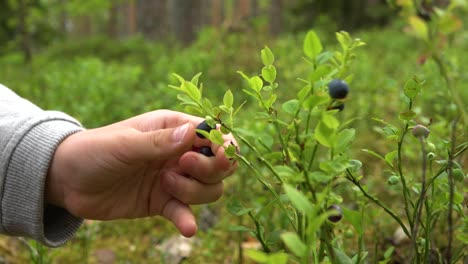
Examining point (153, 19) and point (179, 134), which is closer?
point (179, 134)

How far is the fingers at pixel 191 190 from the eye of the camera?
150 centimetres

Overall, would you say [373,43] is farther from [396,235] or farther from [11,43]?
[396,235]

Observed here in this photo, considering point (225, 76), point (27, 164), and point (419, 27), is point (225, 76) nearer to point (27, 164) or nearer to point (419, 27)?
point (27, 164)

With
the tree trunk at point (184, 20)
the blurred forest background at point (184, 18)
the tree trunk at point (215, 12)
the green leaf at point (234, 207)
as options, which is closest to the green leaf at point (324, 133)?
the green leaf at point (234, 207)

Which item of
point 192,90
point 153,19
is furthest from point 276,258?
point 153,19

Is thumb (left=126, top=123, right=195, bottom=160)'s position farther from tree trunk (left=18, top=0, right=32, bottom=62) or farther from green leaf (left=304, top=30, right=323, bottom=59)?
tree trunk (left=18, top=0, right=32, bottom=62)

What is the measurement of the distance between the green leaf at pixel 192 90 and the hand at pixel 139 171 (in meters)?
0.22

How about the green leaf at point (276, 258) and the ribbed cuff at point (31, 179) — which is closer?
the green leaf at point (276, 258)

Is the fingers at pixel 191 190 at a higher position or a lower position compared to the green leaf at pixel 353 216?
lower

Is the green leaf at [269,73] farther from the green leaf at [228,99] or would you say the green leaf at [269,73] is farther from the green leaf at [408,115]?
the green leaf at [408,115]

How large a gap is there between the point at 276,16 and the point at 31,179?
13321 mm

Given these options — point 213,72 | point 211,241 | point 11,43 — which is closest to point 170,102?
point 213,72

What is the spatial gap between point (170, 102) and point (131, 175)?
2.81 metres

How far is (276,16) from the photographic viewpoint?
47.2ft
